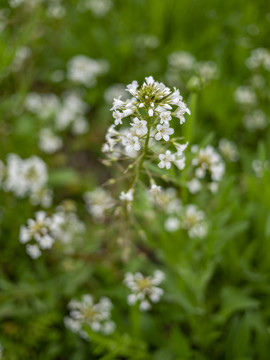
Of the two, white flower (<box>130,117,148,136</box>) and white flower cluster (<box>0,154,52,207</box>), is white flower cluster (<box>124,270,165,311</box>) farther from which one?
white flower cluster (<box>0,154,52,207</box>)

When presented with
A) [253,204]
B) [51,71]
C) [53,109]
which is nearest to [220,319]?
[253,204]

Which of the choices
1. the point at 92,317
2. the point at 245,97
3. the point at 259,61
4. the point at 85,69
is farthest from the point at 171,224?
the point at 259,61

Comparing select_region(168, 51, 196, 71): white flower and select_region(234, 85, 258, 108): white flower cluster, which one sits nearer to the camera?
select_region(234, 85, 258, 108): white flower cluster

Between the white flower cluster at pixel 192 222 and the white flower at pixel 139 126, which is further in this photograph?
the white flower cluster at pixel 192 222

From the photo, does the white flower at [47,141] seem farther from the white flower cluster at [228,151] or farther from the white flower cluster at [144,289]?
the white flower cluster at [144,289]

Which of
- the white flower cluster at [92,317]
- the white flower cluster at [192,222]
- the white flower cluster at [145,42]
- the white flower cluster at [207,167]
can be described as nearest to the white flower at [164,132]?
the white flower cluster at [207,167]

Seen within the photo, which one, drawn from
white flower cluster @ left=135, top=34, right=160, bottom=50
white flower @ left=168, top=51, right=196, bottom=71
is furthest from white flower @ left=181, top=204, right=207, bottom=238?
white flower cluster @ left=135, top=34, right=160, bottom=50
